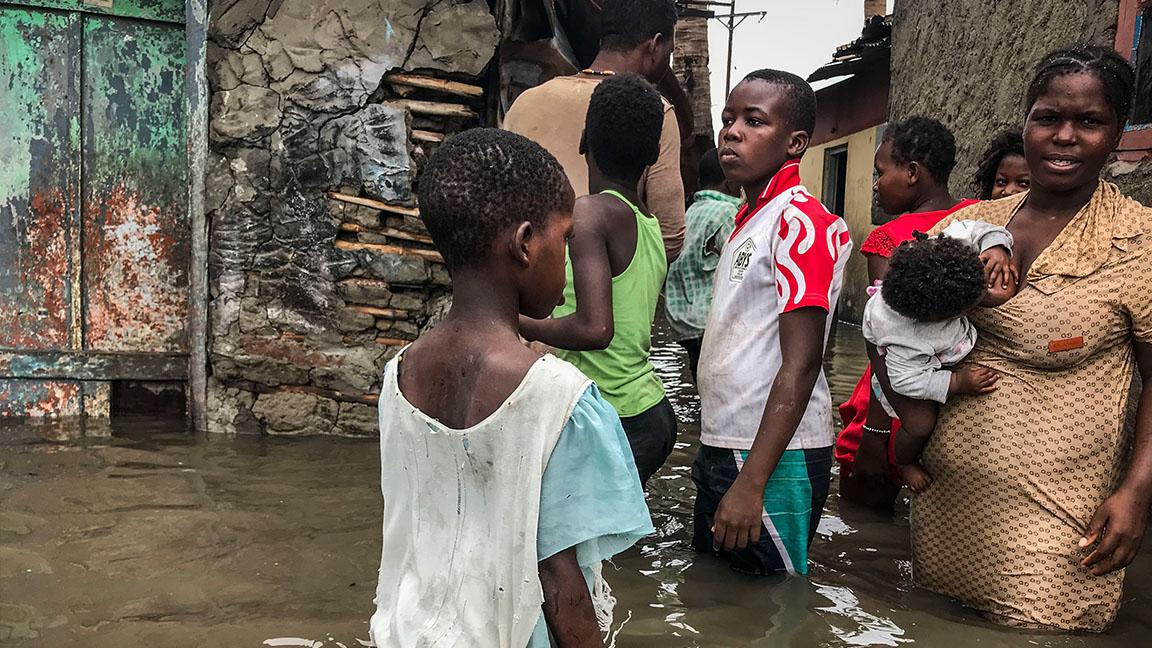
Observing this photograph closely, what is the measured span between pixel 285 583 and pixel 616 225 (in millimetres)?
1443

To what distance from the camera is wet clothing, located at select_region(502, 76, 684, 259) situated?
3014 mm

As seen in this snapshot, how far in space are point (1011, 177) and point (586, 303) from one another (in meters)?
2.17

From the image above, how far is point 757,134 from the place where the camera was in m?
2.50

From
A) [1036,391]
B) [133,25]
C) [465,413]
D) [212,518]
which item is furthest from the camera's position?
[133,25]

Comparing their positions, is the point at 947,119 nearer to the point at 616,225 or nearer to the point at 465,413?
the point at 616,225

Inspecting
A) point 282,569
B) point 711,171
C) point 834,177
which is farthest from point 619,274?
point 834,177

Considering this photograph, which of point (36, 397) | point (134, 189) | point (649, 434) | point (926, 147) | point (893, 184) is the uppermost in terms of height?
point (926, 147)

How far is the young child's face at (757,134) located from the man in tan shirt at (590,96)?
400 millimetres

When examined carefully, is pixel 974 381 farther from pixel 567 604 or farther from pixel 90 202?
pixel 90 202

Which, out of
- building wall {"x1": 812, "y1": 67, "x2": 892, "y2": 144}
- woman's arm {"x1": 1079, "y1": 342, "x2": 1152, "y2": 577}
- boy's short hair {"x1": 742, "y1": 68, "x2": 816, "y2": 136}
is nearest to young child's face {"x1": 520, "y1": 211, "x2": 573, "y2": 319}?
boy's short hair {"x1": 742, "y1": 68, "x2": 816, "y2": 136}

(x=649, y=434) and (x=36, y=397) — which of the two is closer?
(x=649, y=434)

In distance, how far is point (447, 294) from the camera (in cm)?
448

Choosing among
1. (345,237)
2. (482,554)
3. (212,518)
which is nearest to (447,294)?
(345,237)

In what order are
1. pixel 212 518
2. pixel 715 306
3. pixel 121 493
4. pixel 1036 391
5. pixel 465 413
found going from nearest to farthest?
pixel 465 413 → pixel 1036 391 → pixel 715 306 → pixel 212 518 → pixel 121 493
